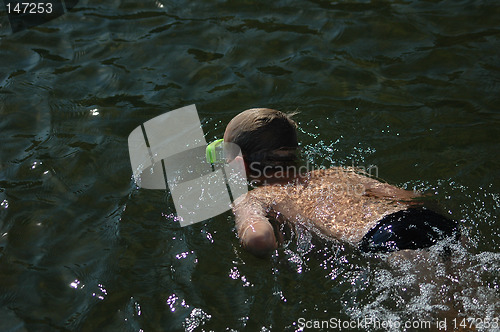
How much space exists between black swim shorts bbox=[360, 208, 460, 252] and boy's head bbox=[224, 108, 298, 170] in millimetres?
828

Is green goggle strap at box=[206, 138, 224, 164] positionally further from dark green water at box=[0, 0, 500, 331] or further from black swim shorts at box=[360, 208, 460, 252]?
black swim shorts at box=[360, 208, 460, 252]

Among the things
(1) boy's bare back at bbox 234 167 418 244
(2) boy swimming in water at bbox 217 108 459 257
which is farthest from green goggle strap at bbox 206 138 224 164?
(1) boy's bare back at bbox 234 167 418 244

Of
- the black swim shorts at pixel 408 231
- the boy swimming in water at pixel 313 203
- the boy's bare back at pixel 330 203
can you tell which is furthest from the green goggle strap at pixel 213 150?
the black swim shorts at pixel 408 231

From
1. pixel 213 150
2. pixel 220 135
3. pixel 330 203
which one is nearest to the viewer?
pixel 330 203

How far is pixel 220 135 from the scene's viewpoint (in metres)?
5.14

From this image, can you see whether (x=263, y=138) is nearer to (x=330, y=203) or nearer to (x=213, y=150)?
(x=213, y=150)

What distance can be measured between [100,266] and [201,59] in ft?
9.31

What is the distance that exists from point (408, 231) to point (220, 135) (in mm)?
2119

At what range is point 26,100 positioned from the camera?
18.3ft

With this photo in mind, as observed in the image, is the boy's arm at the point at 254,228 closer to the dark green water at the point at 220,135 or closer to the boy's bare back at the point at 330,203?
the boy's bare back at the point at 330,203

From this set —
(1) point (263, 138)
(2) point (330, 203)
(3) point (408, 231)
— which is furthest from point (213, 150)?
(3) point (408, 231)

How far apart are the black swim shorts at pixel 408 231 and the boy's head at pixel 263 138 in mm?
828

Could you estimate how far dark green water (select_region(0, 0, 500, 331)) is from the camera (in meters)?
3.56

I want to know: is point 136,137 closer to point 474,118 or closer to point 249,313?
point 249,313
